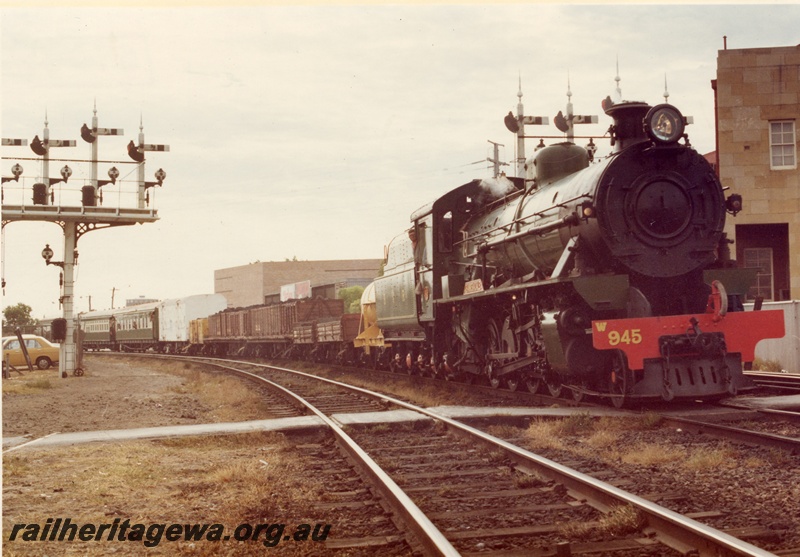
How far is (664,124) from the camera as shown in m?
9.88

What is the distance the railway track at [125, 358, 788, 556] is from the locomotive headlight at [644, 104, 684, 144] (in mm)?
4197

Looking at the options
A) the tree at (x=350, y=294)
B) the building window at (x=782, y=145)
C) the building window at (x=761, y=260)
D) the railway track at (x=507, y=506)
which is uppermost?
the building window at (x=782, y=145)

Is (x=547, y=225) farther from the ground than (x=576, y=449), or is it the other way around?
(x=547, y=225)

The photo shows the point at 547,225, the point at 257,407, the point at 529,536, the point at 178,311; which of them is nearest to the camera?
the point at 529,536

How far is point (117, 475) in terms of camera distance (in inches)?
295

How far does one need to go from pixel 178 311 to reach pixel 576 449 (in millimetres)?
45127

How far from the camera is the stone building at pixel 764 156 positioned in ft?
68.9

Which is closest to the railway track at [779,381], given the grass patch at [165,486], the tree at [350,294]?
the grass patch at [165,486]

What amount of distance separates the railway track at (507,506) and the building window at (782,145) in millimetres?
15828

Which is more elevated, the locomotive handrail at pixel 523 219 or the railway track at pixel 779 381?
the locomotive handrail at pixel 523 219

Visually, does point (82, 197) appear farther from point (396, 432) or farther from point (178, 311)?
point (178, 311)

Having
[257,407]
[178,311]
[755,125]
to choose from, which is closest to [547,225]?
[257,407]

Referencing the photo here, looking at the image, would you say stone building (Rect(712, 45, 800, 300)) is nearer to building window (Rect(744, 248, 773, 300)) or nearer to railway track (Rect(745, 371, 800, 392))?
building window (Rect(744, 248, 773, 300))

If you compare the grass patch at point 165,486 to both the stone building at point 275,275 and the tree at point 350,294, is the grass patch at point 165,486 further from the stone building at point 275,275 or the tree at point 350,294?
the stone building at point 275,275
